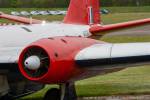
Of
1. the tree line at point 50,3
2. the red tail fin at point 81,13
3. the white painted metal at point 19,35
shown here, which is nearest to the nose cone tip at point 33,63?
the white painted metal at point 19,35

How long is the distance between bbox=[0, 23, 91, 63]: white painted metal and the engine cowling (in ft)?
2.11

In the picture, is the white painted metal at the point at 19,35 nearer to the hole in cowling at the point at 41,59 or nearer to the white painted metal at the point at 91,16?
the hole in cowling at the point at 41,59

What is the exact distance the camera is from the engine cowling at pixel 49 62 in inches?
481

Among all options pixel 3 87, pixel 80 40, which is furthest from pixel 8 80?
pixel 80 40

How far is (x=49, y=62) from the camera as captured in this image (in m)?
12.3

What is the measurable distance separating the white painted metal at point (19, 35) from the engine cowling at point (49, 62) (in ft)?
2.11

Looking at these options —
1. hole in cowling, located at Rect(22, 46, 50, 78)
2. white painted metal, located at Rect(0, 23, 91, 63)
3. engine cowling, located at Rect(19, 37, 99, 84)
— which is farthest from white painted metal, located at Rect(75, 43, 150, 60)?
white painted metal, located at Rect(0, 23, 91, 63)

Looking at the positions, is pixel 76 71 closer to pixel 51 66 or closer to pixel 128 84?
pixel 51 66

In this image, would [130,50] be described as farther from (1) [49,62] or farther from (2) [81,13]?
(2) [81,13]

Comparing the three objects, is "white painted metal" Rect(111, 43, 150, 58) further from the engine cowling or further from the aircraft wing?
the engine cowling

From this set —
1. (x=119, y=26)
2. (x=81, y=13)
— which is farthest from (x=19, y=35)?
(x=81, y=13)

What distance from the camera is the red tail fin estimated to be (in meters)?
18.2

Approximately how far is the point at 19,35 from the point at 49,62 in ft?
7.54

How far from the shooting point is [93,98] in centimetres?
1603
